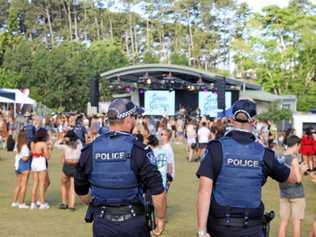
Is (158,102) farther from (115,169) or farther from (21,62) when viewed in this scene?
(115,169)

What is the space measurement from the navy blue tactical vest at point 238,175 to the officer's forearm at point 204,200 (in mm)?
87

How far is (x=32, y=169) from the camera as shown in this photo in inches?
434

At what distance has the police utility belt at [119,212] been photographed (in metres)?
4.40

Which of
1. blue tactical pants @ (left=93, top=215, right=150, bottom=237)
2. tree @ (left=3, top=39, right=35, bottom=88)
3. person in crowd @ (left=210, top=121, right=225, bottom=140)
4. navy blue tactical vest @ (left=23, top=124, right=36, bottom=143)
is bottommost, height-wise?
person in crowd @ (left=210, top=121, right=225, bottom=140)

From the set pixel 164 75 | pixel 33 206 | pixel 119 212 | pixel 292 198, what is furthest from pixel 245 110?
pixel 164 75

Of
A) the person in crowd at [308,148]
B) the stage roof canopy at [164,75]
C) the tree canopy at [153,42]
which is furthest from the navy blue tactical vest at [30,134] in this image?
the tree canopy at [153,42]

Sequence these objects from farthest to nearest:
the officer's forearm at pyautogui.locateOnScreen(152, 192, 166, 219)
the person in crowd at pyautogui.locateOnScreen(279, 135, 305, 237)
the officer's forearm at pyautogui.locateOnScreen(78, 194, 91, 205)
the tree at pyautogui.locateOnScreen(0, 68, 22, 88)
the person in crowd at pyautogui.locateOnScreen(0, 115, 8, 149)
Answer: the tree at pyautogui.locateOnScreen(0, 68, 22, 88) → the person in crowd at pyautogui.locateOnScreen(0, 115, 8, 149) → the person in crowd at pyautogui.locateOnScreen(279, 135, 305, 237) → the officer's forearm at pyautogui.locateOnScreen(78, 194, 91, 205) → the officer's forearm at pyautogui.locateOnScreen(152, 192, 166, 219)

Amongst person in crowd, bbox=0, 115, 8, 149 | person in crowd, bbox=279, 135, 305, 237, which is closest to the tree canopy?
person in crowd, bbox=0, 115, 8, 149

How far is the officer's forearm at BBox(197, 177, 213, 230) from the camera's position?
431 cm

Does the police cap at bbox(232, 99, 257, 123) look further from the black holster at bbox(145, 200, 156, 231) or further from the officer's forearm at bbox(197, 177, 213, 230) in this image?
the black holster at bbox(145, 200, 156, 231)

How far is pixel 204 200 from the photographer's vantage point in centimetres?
432

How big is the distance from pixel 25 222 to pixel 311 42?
41629mm

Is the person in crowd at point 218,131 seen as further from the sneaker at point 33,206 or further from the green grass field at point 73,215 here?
the sneaker at point 33,206

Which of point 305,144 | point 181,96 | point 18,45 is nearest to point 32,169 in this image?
point 305,144
